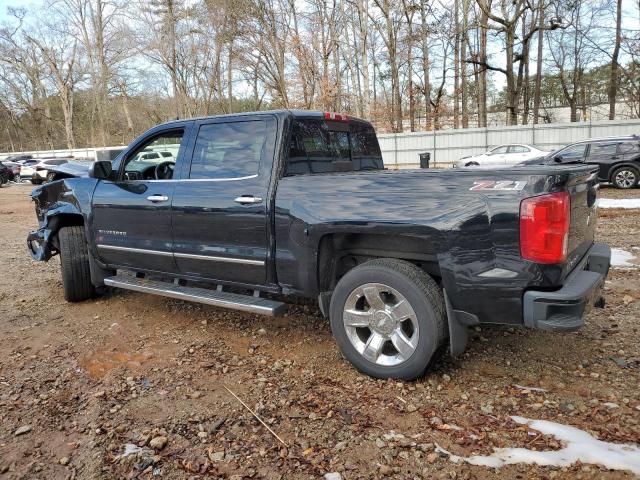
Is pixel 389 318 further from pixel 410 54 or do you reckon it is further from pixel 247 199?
pixel 410 54

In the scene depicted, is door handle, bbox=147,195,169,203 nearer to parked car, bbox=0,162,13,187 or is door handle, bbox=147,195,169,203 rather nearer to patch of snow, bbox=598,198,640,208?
patch of snow, bbox=598,198,640,208

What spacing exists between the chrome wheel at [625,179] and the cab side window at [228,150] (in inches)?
534

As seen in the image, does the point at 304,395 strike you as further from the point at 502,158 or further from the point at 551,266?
the point at 502,158

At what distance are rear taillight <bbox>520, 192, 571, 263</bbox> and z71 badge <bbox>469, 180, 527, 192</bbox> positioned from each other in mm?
95

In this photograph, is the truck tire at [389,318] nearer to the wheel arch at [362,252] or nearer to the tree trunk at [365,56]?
the wheel arch at [362,252]

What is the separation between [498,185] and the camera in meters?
2.77

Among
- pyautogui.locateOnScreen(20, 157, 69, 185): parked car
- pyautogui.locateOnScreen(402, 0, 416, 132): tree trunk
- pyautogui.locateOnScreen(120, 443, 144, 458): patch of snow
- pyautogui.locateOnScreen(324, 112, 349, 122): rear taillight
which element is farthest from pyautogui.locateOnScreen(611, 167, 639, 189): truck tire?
pyautogui.locateOnScreen(20, 157, 69, 185): parked car

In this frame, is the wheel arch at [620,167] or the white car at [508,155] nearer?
the wheel arch at [620,167]

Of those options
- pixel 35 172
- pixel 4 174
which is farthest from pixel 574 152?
pixel 4 174

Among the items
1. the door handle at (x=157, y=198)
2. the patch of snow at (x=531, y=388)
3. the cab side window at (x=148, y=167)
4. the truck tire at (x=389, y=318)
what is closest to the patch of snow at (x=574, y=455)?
the patch of snow at (x=531, y=388)

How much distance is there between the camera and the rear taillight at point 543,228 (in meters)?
2.67

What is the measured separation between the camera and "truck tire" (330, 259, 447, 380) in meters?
3.02

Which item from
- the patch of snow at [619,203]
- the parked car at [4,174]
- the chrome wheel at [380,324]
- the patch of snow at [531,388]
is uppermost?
the parked car at [4,174]

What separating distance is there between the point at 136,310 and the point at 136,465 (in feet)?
9.01
